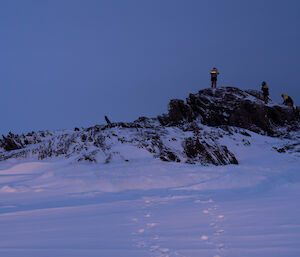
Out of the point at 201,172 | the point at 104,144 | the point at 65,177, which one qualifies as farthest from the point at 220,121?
the point at 65,177

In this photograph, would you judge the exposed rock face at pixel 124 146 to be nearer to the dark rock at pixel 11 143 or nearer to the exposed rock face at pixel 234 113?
the dark rock at pixel 11 143

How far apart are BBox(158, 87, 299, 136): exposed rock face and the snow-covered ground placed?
14.6 metres

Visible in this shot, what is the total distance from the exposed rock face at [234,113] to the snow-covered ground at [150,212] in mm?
14638

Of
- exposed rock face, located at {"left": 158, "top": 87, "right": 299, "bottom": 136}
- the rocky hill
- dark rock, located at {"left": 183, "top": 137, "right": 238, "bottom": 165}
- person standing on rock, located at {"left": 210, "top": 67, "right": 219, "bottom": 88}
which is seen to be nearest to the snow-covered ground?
the rocky hill

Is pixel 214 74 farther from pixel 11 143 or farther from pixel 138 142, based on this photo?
pixel 11 143

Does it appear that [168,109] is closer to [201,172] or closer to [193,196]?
[201,172]

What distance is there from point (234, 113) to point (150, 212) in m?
22.7

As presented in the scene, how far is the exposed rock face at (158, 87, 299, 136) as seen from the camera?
1046 inches

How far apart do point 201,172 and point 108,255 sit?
8.00 m

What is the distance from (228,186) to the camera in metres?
9.04

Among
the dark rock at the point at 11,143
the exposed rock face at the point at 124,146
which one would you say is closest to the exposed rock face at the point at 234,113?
the exposed rock face at the point at 124,146

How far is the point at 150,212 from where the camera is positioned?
5570 millimetres

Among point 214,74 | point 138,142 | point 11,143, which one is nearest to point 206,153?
point 138,142

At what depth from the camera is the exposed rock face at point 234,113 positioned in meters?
26.6
